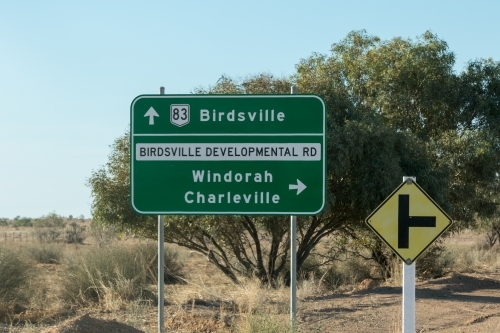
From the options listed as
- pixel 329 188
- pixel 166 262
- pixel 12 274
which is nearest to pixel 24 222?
pixel 166 262

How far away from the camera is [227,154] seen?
10.2 m

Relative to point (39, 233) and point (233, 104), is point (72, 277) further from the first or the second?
point (39, 233)

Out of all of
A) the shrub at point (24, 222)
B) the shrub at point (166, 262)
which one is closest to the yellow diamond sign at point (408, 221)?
the shrub at point (166, 262)

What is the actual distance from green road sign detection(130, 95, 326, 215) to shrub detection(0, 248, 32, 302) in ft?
28.5

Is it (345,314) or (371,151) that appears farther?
(371,151)

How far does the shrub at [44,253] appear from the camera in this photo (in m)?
35.2

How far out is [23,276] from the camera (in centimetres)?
1894

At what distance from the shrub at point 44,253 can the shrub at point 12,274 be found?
52.2 ft

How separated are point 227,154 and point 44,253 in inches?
1082

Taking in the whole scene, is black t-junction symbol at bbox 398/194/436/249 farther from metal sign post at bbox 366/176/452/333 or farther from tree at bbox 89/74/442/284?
tree at bbox 89/74/442/284

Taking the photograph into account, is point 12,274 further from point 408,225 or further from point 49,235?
point 49,235

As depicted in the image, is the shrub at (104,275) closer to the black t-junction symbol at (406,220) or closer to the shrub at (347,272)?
the shrub at (347,272)

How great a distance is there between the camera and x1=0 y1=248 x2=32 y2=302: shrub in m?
18.0

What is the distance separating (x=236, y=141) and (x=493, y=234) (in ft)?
111
